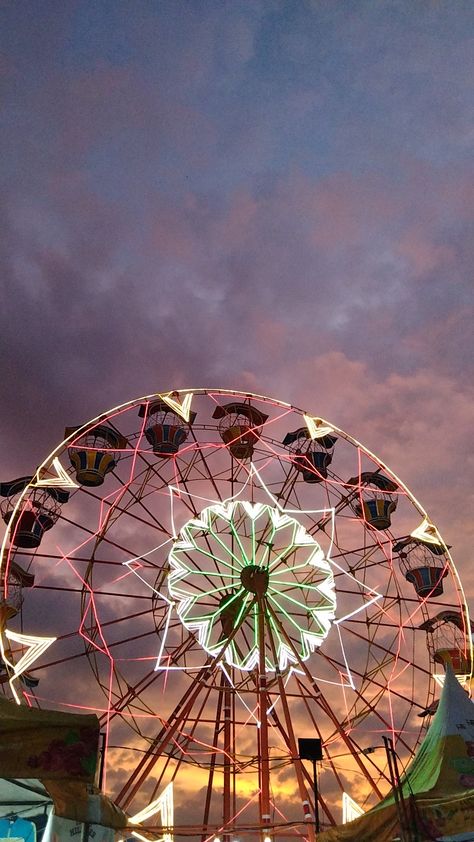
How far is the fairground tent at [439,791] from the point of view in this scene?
9.19 m

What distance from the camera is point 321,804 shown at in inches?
585

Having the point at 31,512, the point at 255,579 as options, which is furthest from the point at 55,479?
the point at 255,579

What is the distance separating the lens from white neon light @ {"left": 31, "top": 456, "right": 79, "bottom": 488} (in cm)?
1673

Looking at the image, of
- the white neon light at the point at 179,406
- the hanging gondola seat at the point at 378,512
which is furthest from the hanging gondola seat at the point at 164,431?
the hanging gondola seat at the point at 378,512

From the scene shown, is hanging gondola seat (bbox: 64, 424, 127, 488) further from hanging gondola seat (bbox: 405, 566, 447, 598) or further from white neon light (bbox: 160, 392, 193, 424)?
hanging gondola seat (bbox: 405, 566, 447, 598)

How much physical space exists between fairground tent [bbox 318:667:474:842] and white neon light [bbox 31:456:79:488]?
956 cm

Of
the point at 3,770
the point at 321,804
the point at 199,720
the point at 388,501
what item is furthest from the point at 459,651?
the point at 3,770

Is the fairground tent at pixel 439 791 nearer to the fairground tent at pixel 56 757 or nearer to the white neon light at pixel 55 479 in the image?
the fairground tent at pixel 56 757

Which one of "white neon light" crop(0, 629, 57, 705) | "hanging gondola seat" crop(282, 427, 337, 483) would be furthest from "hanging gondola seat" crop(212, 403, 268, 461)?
"white neon light" crop(0, 629, 57, 705)

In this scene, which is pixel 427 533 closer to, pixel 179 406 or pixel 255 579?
pixel 255 579

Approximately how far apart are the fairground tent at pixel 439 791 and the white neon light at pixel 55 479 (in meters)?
9.56

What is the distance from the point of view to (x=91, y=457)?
58.5ft

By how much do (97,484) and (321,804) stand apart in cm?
897

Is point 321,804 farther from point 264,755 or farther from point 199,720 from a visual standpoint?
point 199,720
